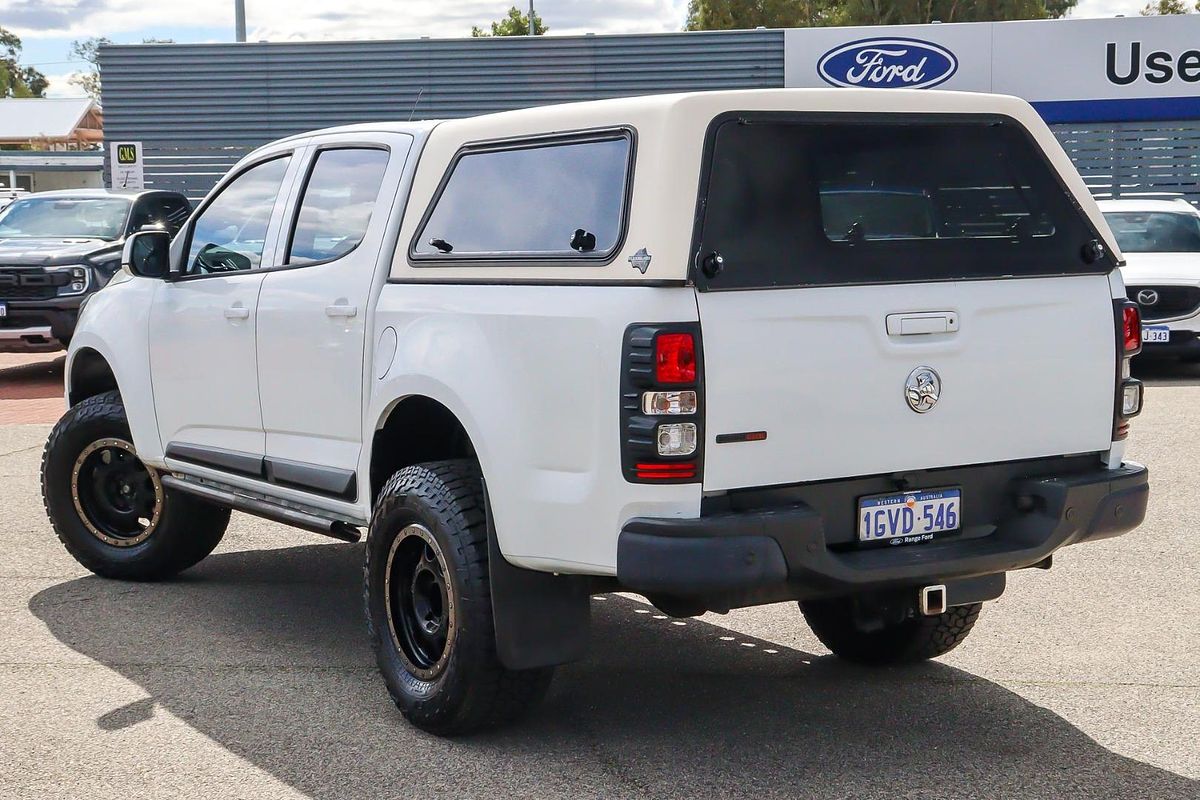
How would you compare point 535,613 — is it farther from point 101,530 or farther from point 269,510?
point 101,530

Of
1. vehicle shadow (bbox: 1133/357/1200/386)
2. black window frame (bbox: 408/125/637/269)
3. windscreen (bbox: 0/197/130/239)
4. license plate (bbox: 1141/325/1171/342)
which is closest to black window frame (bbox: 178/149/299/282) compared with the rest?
black window frame (bbox: 408/125/637/269)

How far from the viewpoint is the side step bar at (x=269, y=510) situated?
5.42 meters

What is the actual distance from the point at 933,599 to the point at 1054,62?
863 inches

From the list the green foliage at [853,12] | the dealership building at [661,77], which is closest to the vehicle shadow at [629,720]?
the dealership building at [661,77]

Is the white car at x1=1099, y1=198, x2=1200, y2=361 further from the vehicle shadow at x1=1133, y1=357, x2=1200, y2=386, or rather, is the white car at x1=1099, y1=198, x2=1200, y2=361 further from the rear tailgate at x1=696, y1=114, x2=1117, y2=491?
the rear tailgate at x1=696, y1=114, x2=1117, y2=491

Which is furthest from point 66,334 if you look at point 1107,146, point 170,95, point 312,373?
point 1107,146

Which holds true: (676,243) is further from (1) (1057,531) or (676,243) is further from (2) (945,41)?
(2) (945,41)

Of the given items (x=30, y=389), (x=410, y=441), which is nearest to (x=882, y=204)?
(x=410, y=441)

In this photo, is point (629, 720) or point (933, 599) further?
point (629, 720)

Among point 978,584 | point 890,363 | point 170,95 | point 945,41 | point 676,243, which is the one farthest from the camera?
point 170,95

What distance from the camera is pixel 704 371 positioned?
3918 millimetres

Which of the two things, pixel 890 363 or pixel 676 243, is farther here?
pixel 890 363

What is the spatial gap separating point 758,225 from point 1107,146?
22434mm

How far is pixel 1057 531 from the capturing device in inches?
174
